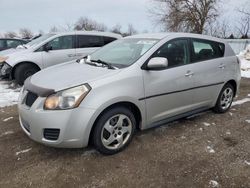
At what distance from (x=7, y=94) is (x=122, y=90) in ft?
15.2

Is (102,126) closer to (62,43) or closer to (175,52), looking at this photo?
(175,52)

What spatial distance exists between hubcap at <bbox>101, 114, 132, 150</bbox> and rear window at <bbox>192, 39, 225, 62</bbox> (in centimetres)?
163

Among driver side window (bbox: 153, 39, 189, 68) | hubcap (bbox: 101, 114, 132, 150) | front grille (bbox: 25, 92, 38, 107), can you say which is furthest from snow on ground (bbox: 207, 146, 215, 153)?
front grille (bbox: 25, 92, 38, 107)

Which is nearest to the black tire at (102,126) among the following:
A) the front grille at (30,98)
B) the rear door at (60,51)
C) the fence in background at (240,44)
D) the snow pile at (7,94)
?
the front grille at (30,98)

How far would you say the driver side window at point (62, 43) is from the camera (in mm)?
8305

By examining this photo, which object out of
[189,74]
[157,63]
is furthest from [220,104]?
[157,63]

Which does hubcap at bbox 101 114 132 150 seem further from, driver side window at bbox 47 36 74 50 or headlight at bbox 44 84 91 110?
driver side window at bbox 47 36 74 50

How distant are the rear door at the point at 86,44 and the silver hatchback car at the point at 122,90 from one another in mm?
4019

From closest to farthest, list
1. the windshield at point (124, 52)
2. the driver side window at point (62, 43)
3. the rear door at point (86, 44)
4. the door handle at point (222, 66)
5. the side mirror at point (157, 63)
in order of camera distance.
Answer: the side mirror at point (157, 63) → the windshield at point (124, 52) → the door handle at point (222, 66) → the driver side window at point (62, 43) → the rear door at point (86, 44)

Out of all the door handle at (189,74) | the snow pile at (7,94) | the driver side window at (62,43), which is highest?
the driver side window at (62,43)

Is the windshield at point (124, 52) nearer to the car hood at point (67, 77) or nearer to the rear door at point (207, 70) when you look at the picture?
the car hood at point (67, 77)

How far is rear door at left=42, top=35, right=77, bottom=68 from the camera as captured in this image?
26.7ft

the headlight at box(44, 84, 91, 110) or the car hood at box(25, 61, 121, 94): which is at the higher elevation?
the car hood at box(25, 61, 121, 94)

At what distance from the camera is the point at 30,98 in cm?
350
